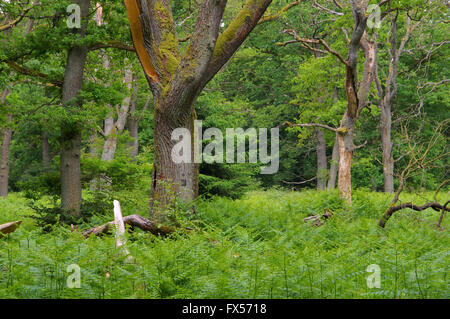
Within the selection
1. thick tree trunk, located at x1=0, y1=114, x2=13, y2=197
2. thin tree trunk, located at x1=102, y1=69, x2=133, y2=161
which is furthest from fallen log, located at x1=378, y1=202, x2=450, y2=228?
thick tree trunk, located at x1=0, y1=114, x2=13, y2=197

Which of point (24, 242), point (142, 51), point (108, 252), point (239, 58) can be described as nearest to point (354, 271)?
point (108, 252)

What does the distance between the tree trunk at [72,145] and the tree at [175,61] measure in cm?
240

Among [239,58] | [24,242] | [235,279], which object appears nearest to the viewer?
[235,279]

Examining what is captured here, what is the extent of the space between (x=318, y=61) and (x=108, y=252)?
17.3 m

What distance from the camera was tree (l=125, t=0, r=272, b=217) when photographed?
8.70 metres

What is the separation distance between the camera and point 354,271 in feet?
17.1

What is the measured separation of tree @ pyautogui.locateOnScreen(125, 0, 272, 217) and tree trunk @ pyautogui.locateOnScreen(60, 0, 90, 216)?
94.3 inches

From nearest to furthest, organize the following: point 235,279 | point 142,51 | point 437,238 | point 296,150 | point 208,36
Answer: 1. point 235,279
2. point 437,238
3. point 208,36
4. point 142,51
5. point 296,150

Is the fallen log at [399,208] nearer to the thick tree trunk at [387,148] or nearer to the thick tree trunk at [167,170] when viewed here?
the thick tree trunk at [167,170]

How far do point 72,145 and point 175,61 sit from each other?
355 cm

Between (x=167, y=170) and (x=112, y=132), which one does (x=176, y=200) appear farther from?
(x=112, y=132)

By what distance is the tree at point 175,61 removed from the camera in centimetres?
870

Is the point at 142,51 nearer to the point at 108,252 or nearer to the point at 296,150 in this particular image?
the point at 108,252
